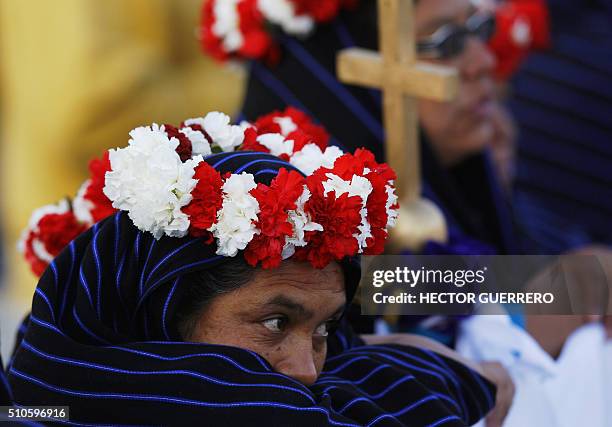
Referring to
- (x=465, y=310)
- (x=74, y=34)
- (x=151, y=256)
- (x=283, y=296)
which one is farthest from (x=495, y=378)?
(x=74, y=34)

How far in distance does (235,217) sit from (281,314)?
0.21m

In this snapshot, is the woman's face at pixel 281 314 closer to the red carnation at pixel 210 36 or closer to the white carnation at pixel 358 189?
the white carnation at pixel 358 189

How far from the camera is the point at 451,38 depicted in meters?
3.45

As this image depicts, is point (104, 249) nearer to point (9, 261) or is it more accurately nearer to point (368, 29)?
point (368, 29)

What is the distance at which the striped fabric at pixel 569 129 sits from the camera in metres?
4.85

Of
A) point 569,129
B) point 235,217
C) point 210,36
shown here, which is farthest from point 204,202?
point 569,129

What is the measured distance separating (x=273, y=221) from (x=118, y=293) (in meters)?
0.32

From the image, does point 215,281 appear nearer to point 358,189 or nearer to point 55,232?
point 358,189

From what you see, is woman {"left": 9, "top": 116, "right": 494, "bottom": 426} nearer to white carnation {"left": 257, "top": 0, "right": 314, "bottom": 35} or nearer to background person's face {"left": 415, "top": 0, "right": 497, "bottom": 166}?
white carnation {"left": 257, "top": 0, "right": 314, "bottom": 35}

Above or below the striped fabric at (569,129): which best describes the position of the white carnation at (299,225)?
below

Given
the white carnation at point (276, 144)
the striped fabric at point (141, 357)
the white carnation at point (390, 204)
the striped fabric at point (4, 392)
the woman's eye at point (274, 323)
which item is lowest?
the striped fabric at point (4, 392)

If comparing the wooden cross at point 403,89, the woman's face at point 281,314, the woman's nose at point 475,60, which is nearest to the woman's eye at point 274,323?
the woman's face at point 281,314

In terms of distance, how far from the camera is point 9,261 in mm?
5973

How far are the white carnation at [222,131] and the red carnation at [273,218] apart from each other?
249 millimetres
